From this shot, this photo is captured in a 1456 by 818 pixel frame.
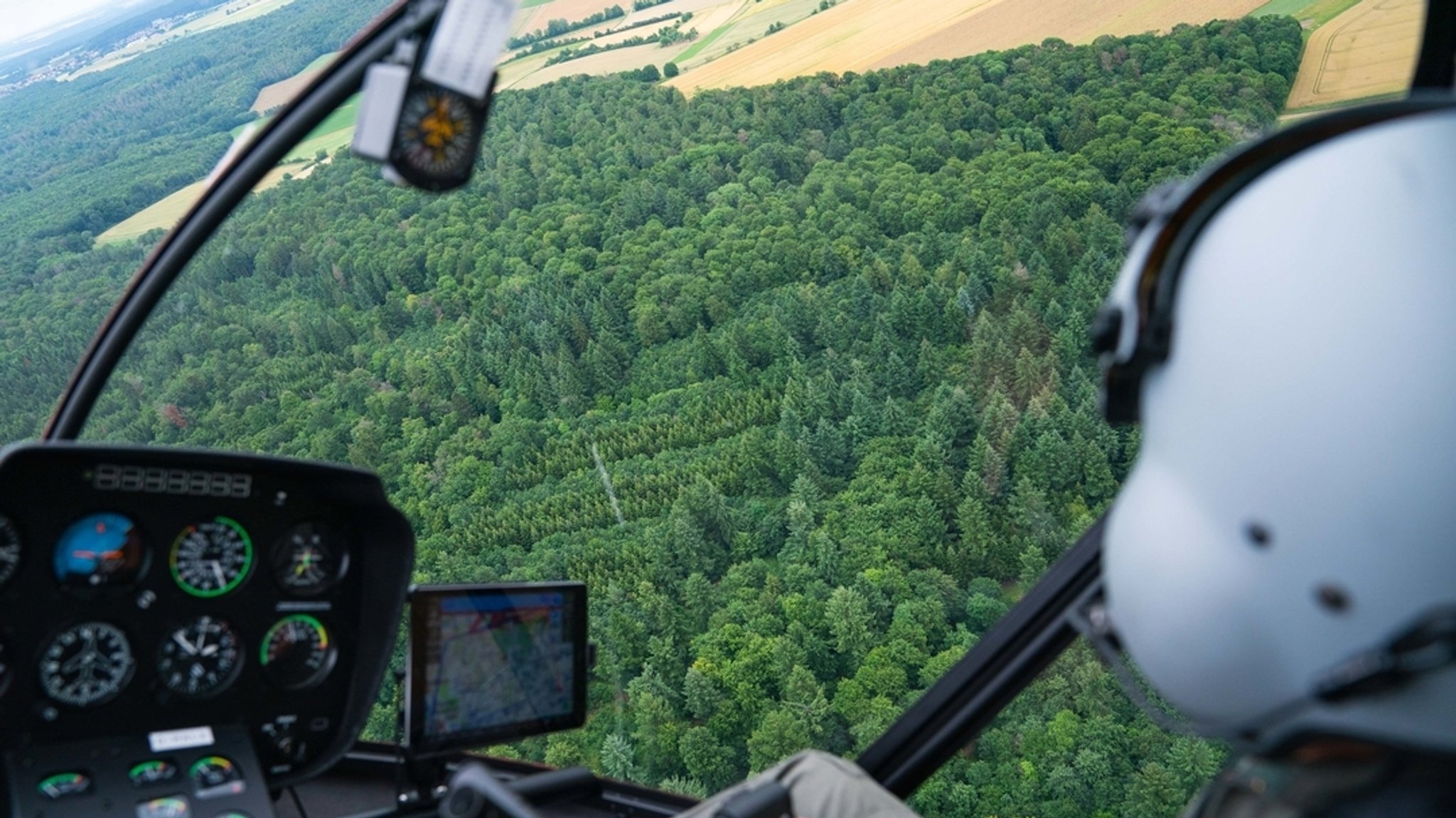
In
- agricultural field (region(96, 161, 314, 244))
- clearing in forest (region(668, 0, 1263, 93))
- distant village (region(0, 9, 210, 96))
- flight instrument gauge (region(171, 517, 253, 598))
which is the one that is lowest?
flight instrument gauge (region(171, 517, 253, 598))

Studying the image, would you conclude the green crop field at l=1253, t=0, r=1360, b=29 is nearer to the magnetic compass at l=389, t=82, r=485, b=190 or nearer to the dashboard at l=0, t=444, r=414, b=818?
the magnetic compass at l=389, t=82, r=485, b=190

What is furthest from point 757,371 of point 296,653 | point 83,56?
point 83,56

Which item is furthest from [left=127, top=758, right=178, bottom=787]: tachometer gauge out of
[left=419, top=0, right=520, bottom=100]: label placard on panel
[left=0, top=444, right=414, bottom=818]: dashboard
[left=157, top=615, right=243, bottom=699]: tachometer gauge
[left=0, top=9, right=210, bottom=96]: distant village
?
[left=0, top=9, right=210, bottom=96]: distant village

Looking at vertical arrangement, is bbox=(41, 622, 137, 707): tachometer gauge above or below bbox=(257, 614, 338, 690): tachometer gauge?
above

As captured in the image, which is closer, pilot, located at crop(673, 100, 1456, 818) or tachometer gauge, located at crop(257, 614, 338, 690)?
pilot, located at crop(673, 100, 1456, 818)

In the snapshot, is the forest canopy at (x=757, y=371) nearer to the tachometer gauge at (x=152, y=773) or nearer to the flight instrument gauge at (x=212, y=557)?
the flight instrument gauge at (x=212, y=557)

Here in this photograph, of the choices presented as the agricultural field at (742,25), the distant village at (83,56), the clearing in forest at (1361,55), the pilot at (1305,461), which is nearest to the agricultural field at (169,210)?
the distant village at (83,56)

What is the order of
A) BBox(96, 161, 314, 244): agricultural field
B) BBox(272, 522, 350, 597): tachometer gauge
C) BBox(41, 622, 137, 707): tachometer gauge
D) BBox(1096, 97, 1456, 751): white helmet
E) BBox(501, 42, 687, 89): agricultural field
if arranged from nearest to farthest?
1. BBox(1096, 97, 1456, 751): white helmet
2. BBox(96, 161, 314, 244): agricultural field
3. BBox(41, 622, 137, 707): tachometer gauge
4. BBox(272, 522, 350, 597): tachometer gauge
5. BBox(501, 42, 687, 89): agricultural field

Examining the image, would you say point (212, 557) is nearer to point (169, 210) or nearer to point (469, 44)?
point (169, 210)
